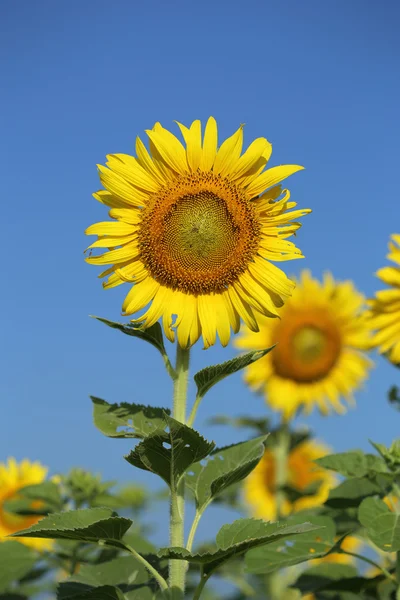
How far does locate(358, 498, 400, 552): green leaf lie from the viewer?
366 centimetres

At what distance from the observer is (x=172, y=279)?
12.4 feet

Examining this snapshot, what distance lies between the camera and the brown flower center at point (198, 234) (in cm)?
377

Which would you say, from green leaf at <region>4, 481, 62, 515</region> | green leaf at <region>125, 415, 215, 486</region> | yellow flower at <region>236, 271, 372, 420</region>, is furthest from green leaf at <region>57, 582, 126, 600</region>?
yellow flower at <region>236, 271, 372, 420</region>

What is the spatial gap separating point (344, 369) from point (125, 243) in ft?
16.1

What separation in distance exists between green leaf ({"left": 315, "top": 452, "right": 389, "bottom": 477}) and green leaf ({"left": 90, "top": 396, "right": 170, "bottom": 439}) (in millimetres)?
1134

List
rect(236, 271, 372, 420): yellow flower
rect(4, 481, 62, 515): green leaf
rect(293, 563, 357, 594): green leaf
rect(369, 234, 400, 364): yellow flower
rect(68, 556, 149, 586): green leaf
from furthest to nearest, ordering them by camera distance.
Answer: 1. rect(236, 271, 372, 420): yellow flower
2. rect(369, 234, 400, 364): yellow flower
3. rect(4, 481, 62, 515): green leaf
4. rect(293, 563, 357, 594): green leaf
5. rect(68, 556, 149, 586): green leaf

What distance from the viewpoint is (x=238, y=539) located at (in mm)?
3123

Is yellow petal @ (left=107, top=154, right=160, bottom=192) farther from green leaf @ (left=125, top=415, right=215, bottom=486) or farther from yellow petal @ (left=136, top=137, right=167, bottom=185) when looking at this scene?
green leaf @ (left=125, top=415, right=215, bottom=486)

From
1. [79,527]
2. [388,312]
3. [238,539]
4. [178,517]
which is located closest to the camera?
[79,527]

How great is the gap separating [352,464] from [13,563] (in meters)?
2.17

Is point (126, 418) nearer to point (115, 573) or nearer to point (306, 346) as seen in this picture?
point (115, 573)

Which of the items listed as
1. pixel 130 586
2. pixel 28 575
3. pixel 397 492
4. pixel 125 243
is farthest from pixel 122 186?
pixel 28 575

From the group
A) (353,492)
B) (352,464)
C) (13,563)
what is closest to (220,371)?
(352,464)

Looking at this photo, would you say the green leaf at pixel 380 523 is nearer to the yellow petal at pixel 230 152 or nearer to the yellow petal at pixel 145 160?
the yellow petal at pixel 230 152
